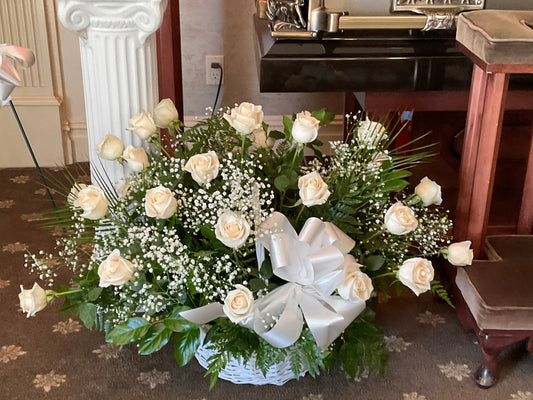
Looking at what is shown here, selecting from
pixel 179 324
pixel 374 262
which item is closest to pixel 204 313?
pixel 179 324

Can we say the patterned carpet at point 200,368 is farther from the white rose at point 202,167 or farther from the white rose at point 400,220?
the white rose at point 202,167

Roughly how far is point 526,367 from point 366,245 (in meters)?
0.53

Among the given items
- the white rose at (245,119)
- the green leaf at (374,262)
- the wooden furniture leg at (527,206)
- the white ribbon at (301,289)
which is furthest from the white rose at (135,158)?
the wooden furniture leg at (527,206)

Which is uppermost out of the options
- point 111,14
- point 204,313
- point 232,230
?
point 111,14

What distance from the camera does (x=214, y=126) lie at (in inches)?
67.1

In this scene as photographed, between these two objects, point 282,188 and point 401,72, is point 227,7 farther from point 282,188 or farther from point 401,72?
point 282,188

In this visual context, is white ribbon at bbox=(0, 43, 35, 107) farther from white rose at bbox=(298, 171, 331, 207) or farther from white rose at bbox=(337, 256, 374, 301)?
white rose at bbox=(337, 256, 374, 301)

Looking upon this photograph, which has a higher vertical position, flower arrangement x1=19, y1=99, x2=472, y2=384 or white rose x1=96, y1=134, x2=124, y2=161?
white rose x1=96, y1=134, x2=124, y2=161

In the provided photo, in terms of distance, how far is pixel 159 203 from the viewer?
1465 mm

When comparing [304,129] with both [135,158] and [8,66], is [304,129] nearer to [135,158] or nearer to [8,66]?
[135,158]

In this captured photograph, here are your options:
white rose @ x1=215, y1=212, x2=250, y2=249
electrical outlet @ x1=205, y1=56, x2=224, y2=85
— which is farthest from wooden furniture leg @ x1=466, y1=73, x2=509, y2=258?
electrical outlet @ x1=205, y1=56, x2=224, y2=85

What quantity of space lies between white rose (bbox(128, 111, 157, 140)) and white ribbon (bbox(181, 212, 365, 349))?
350 millimetres

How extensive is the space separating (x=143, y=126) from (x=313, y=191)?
16.7 inches

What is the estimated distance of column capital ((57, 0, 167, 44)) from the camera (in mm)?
1544
